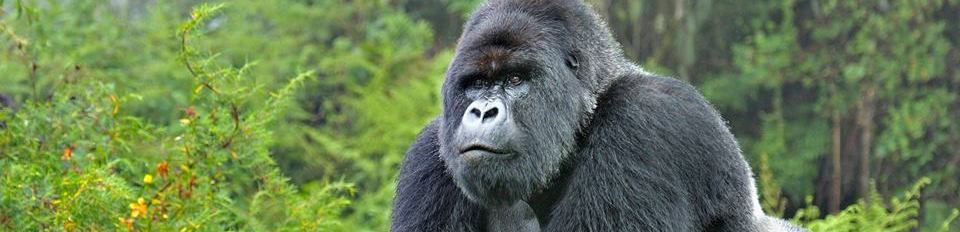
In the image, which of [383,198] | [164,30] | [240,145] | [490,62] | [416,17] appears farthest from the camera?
[416,17]

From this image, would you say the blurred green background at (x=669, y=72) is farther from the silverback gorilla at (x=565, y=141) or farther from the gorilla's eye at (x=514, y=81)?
the gorilla's eye at (x=514, y=81)

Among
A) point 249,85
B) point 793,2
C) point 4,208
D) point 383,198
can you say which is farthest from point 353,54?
point 4,208

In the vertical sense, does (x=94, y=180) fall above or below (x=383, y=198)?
above

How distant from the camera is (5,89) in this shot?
6863mm

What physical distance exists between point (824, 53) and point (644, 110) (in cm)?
624

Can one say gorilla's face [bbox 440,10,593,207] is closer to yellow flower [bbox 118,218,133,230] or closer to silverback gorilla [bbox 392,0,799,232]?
silverback gorilla [bbox 392,0,799,232]

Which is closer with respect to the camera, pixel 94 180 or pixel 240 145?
pixel 94 180

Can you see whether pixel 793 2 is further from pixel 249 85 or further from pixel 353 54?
pixel 249 85

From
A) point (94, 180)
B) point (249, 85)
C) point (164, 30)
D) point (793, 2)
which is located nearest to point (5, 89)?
point (164, 30)

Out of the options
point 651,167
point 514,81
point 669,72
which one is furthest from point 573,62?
point 669,72

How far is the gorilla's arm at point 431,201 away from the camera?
11.7 feet

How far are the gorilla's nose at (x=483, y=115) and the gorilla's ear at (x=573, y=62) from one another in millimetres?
332

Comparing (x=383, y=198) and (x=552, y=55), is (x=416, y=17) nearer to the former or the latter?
(x=383, y=198)

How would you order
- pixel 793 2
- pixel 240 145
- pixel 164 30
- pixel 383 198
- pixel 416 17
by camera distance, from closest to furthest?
pixel 240 145 → pixel 383 198 → pixel 164 30 → pixel 793 2 → pixel 416 17
